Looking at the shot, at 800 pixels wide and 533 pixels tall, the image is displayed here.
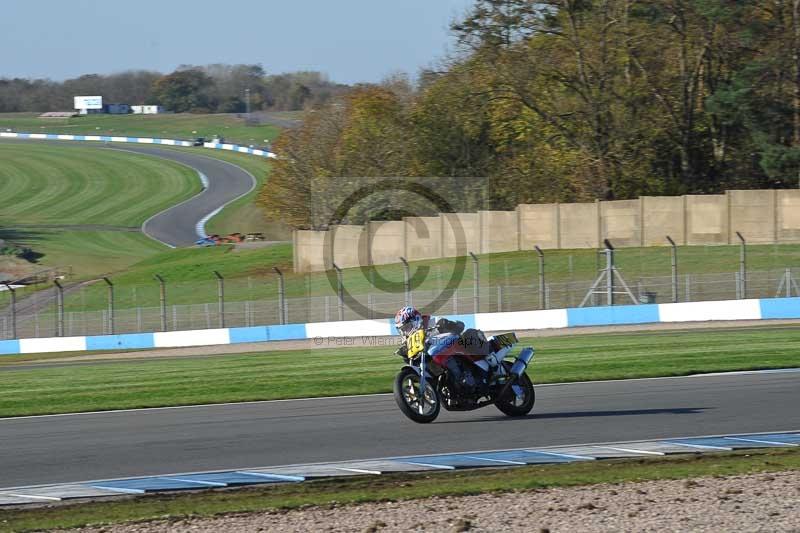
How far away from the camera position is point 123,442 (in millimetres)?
13344

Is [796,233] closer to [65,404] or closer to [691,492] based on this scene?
[65,404]

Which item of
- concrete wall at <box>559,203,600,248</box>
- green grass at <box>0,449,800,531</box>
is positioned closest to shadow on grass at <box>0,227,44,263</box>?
concrete wall at <box>559,203,600,248</box>

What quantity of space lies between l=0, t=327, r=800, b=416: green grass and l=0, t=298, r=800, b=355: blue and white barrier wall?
3261 mm

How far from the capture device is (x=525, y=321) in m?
32.3

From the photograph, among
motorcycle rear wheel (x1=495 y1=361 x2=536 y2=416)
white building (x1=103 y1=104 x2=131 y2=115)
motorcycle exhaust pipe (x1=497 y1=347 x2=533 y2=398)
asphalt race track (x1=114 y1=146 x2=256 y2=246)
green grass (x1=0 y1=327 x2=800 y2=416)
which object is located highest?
white building (x1=103 y1=104 x2=131 y2=115)

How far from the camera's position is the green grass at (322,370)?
18.2 metres

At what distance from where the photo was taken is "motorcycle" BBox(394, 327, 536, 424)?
1337 cm

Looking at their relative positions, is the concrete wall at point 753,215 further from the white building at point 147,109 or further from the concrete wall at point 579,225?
the white building at point 147,109

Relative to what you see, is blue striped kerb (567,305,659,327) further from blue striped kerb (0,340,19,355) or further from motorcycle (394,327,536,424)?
motorcycle (394,327,536,424)

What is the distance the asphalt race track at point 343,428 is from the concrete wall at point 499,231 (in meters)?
28.2

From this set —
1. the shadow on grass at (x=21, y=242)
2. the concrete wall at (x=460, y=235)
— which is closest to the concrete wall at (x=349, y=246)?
the concrete wall at (x=460, y=235)

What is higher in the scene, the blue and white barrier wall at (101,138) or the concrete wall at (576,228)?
the blue and white barrier wall at (101,138)

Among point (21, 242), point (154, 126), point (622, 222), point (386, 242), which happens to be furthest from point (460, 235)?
point (154, 126)

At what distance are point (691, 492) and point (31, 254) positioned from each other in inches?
2378
